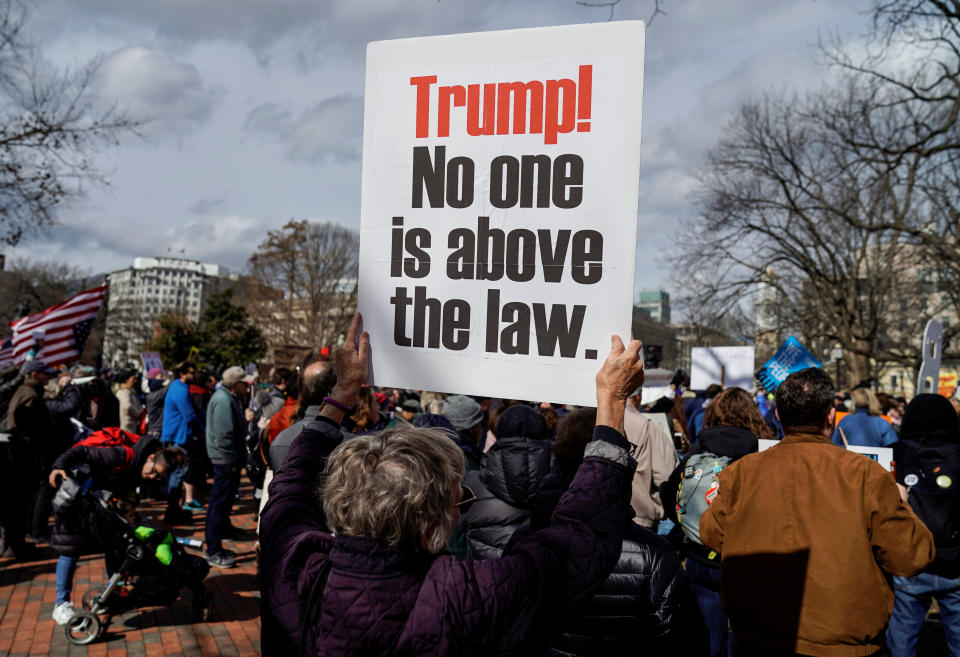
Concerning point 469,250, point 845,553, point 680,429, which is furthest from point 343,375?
point 680,429

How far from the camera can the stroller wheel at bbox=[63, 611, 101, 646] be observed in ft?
17.6

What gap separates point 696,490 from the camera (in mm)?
3947

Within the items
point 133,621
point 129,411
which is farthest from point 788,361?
point 129,411

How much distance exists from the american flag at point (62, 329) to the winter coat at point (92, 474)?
516cm

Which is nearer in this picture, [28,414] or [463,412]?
[463,412]

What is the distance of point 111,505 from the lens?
18.6 feet

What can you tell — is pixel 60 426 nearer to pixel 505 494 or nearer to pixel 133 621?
pixel 133 621

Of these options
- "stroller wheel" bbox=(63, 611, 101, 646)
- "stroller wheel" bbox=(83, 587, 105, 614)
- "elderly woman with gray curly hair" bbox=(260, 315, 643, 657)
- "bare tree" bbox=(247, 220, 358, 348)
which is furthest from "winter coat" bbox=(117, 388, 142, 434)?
"bare tree" bbox=(247, 220, 358, 348)

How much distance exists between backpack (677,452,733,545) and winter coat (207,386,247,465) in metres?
5.13

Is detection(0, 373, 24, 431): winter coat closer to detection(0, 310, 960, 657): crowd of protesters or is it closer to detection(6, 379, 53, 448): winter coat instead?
detection(6, 379, 53, 448): winter coat

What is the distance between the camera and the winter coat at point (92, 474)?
5520 millimetres

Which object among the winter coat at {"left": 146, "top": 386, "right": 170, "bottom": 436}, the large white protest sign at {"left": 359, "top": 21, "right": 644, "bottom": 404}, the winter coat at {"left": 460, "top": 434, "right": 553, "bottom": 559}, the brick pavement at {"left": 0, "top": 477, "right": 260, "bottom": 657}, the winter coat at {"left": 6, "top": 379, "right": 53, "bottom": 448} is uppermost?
the large white protest sign at {"left": 359, "top": 21, "right": 644, "bottom": 404}

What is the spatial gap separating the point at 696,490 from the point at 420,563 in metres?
2.66

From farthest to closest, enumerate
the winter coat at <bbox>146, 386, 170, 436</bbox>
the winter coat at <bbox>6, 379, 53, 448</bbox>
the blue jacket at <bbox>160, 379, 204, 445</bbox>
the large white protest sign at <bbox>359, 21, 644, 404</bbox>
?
the winter coat at <bbox>146, 386, 170, 436</bbox>
the blue jacket at <bbox>160, 379, 204, 445</bbox>
the winter coat at <bbox>6, 379, 53, 448</bbox>
the large white protest sign at <bbox>359, 21, 644, 404</bbox>
